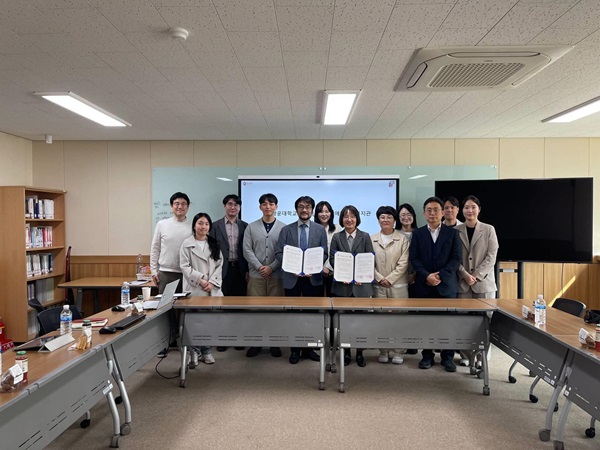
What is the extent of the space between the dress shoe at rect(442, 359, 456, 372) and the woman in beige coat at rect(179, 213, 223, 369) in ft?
7.94

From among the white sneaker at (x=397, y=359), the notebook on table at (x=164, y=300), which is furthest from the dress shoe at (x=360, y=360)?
the notebook on table at (x=164, y=300)

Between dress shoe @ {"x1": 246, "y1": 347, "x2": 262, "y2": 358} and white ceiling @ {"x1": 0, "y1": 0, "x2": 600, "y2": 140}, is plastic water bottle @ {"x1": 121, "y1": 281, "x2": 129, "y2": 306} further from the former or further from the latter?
white ceiling @ {"x1": 0, "y1": 0, "x2": 600, "y2": 140}

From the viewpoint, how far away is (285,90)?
3365mm

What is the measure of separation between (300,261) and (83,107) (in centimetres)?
273

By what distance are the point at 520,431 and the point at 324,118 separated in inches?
133

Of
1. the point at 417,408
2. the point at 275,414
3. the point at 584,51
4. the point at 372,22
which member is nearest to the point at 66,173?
the point at 275,414

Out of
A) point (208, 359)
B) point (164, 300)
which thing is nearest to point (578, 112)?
point (164, 300)

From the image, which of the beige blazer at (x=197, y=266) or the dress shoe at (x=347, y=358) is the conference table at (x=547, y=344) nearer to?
the dress shoe at (x=347, y=358)

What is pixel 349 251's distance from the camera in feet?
12.8

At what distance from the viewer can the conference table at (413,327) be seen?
3299 millimetres

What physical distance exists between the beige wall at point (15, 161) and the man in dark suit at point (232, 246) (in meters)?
3.08

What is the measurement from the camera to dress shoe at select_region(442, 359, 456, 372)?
3.75 meters

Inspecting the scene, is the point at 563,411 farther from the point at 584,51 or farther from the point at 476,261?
the point at 584,51

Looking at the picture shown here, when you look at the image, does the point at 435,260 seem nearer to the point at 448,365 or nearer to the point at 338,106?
the point at 448,365
